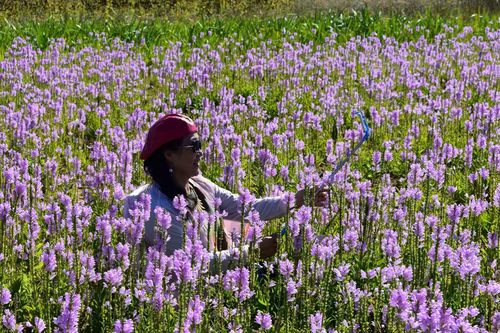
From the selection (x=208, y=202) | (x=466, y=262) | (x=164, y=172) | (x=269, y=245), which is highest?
(x=164, y=172)

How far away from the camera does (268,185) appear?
236 inches

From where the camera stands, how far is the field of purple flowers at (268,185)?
3.78 meters

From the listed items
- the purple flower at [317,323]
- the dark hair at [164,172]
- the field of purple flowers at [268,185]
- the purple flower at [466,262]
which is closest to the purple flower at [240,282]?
the field of purple flowers at [268,185]

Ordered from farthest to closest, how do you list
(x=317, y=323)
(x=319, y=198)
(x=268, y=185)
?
(x=268, y=185), (x=319, y=198), (x=317, y=323)

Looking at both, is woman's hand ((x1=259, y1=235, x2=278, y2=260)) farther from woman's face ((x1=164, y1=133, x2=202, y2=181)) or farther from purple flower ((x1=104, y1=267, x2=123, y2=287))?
purple flower ((x1=104, y1=267, x2=123, y2=287))

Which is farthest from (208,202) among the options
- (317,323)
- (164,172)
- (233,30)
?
(233,30)

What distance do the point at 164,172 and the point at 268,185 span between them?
46.0 inches

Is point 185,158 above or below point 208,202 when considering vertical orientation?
above

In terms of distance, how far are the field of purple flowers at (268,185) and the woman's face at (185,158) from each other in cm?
38

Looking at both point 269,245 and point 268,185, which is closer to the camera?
point 269,245

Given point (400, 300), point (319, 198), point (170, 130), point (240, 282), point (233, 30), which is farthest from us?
point (233, 30)

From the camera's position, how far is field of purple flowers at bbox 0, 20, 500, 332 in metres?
3.78

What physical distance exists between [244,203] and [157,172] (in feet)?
3.84

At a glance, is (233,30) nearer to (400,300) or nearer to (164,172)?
(164,172)
